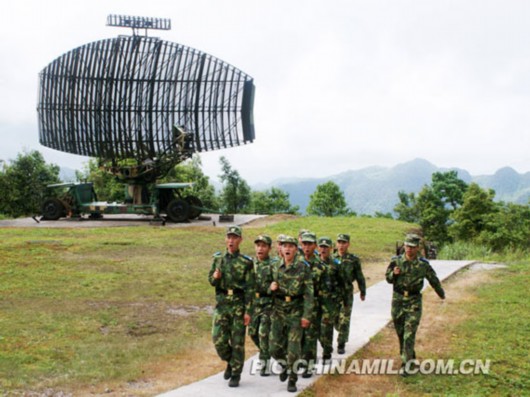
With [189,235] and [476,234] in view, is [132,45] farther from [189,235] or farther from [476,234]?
[476,234]

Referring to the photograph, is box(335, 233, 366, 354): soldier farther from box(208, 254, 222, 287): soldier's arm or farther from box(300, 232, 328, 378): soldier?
box(208, 254, 222, 287): soldier's arm

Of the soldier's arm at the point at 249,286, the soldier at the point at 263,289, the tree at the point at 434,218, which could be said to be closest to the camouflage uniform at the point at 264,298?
the soldier at the point at 263,289

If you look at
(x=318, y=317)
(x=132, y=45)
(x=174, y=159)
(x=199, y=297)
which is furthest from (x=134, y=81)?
(x=318, y=317)

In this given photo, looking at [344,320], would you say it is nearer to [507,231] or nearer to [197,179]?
[507,231]

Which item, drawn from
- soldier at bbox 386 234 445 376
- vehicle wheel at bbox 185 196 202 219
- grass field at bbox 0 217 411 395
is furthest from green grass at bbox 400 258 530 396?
vehicle wheel at bbox 185 196 202 219

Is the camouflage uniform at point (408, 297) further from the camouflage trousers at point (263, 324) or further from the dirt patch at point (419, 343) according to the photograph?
the camouflage trousers at point (263, 324)

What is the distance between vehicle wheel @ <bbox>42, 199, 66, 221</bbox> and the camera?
3166cm

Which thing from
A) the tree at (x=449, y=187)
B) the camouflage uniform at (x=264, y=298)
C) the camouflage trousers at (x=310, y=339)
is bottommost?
the camouflage trousers at (x=310, y=339)

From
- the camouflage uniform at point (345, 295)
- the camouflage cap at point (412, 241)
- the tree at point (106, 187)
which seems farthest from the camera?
the tree at point (106, 187)

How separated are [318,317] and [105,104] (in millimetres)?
25418

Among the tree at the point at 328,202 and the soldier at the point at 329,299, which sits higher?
the tree at the point at 328,202

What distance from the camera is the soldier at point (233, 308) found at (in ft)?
25.9

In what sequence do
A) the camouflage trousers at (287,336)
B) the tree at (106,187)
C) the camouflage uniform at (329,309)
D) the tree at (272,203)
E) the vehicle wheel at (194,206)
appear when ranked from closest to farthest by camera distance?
the camouflage trousers at (287,336)
the camouflage uniform at (329,309)
the vehicle wheel at (194,206)
the tree at (106,187)
the tree at (272,203)

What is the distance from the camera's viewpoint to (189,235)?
2519 centimetres
